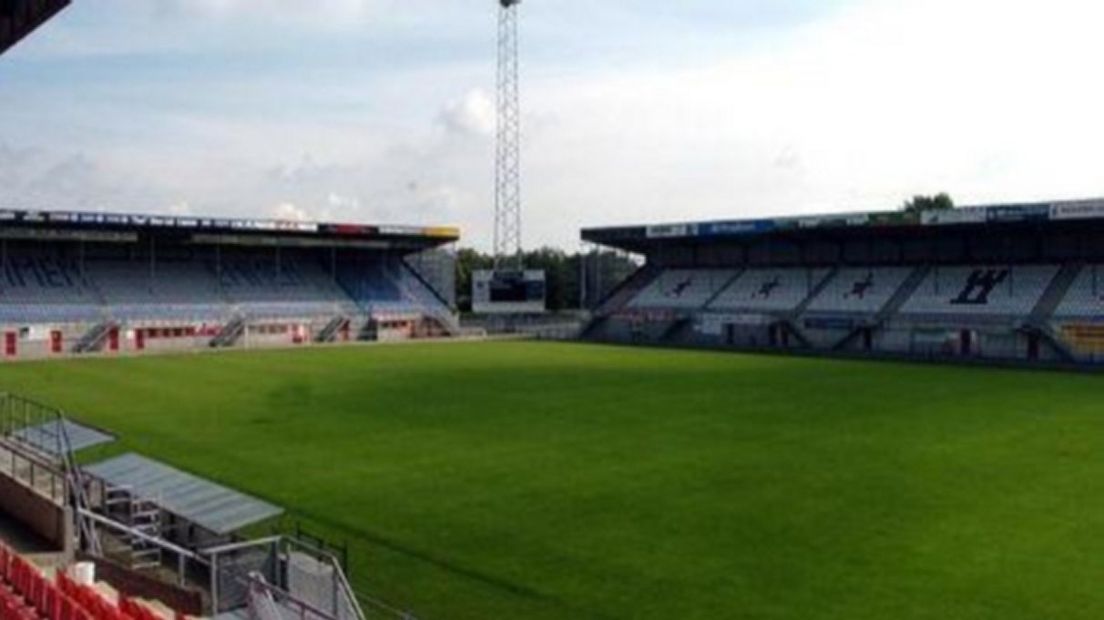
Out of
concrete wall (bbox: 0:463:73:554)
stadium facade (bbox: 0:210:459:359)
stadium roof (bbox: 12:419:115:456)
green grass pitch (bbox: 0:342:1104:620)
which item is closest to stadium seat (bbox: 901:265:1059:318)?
green grass pitch (bbox: 0:342:1104:620)

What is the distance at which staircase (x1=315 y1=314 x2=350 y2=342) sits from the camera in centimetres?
6962

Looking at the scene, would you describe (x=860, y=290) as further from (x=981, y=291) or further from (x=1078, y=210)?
(x=1078, y=210)

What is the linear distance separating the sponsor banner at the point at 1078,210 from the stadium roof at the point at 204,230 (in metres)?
38.4

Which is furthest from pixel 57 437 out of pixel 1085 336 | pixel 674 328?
pixel 674 328

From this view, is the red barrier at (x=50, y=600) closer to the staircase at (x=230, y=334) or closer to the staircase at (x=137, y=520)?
the staircase at (x=137, y=520)

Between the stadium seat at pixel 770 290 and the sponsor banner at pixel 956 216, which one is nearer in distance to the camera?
the sponsor banner at pixel 956 216

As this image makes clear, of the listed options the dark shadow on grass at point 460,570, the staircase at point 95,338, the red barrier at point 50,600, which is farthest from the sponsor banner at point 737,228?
the red barrier at point 50,600

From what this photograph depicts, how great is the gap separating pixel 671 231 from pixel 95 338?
110 feet

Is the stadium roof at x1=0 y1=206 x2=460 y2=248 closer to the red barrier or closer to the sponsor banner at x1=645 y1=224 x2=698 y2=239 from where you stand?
the sponsor banner at x1=645 y1=224 x2=698 y2=239

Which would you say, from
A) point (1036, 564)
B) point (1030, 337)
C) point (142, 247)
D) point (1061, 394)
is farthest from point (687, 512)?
point (142, 247)

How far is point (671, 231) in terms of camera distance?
69625 mm

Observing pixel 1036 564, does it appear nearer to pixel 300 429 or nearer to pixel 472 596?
pixel 472 596

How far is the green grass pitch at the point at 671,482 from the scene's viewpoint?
1464 centimetres

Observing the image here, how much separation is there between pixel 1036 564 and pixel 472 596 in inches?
303
